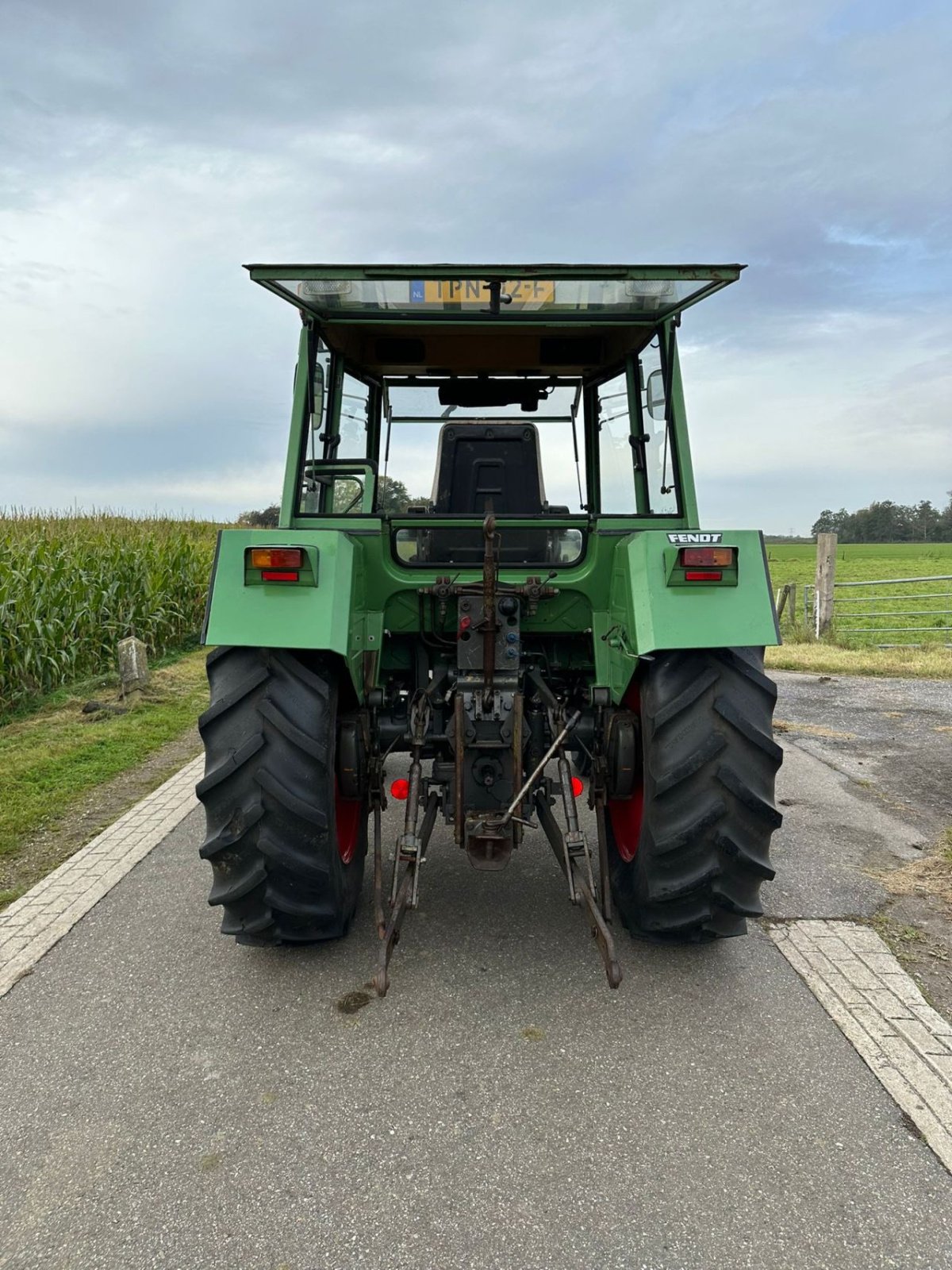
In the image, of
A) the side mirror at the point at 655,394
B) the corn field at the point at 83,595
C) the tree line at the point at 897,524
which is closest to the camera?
the side mirror at the point at 655,394

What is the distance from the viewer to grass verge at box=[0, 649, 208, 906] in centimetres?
436

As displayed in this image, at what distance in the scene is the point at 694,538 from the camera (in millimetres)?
2826

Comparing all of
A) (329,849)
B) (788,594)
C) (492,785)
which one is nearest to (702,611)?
A: (492,785)

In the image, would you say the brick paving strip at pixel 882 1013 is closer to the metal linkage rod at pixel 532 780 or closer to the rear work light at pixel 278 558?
the metal linkage rod at pixel 532 780

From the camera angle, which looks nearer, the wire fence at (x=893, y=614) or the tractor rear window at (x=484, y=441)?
the tractor rear window at (x=484, y=441)

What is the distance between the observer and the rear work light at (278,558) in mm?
2717

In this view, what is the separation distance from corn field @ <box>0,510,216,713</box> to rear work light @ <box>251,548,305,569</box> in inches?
226

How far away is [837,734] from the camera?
6.71 meters

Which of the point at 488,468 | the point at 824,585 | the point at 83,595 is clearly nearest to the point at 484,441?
the point at 488,468

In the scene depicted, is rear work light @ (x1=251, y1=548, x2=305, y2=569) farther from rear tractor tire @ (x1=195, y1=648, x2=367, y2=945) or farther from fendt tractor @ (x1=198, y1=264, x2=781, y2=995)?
rear tractor tire @ (x1=195, y1=648, x2=367, y2=945)

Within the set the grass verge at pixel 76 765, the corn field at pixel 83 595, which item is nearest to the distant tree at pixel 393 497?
the grass verge at pixel 76 765

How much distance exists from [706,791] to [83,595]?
783cm

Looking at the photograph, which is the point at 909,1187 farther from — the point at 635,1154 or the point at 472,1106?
the point at 472,1106

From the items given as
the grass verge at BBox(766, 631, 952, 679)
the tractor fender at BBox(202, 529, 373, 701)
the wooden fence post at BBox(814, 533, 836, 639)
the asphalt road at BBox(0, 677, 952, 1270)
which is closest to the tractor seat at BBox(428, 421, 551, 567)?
the tractor fender at BBox(202, 529, 373, 701)
